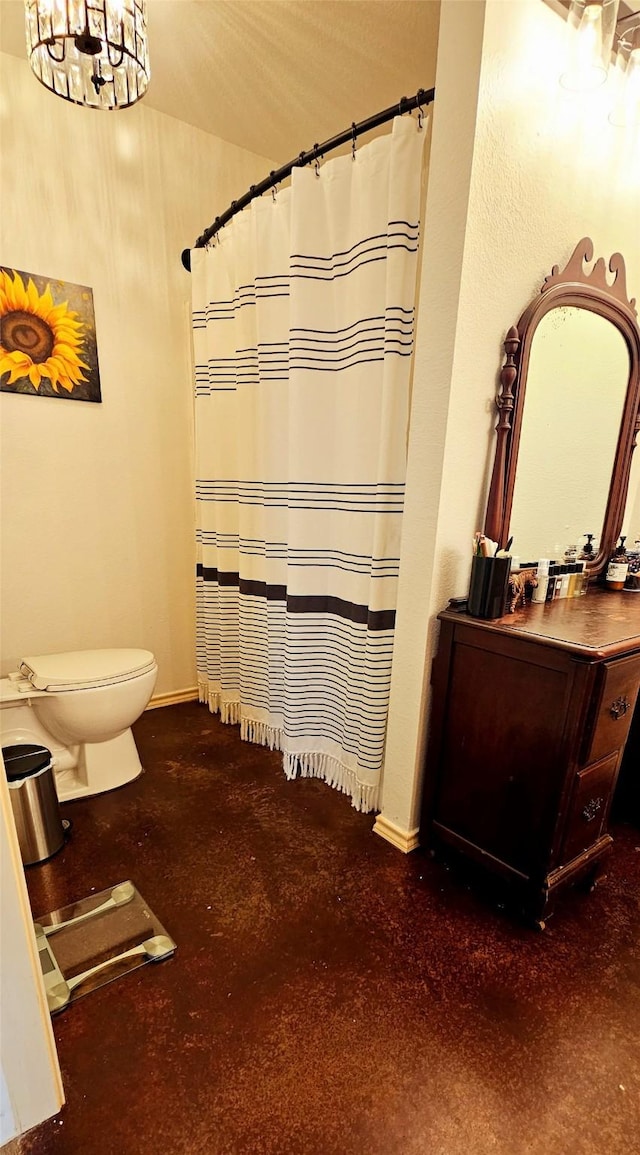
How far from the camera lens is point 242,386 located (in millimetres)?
1922

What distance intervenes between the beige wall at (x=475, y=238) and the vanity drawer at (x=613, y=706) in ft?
1.45

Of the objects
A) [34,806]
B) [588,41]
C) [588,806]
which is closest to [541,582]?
[588,806]

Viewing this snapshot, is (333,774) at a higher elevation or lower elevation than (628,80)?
lower

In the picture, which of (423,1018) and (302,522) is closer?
(423,1018)

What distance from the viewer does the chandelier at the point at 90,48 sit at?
3.46ft

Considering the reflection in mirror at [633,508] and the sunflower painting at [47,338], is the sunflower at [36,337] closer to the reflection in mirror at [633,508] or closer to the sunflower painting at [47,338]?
the sunflower painting at [47,338]

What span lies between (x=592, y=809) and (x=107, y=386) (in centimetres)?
226

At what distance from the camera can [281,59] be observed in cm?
172

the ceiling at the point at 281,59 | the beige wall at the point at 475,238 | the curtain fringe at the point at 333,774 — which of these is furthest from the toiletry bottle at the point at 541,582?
the ceiling at the point at 281,59

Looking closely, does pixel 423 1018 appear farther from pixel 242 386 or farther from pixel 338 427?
pixel 242 386

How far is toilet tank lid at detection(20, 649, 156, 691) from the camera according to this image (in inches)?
64.4

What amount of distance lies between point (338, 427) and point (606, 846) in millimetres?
1485

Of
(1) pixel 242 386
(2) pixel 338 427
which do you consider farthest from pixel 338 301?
(1) pixel 242 386

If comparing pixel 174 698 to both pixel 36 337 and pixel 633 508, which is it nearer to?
pixel 36 337
